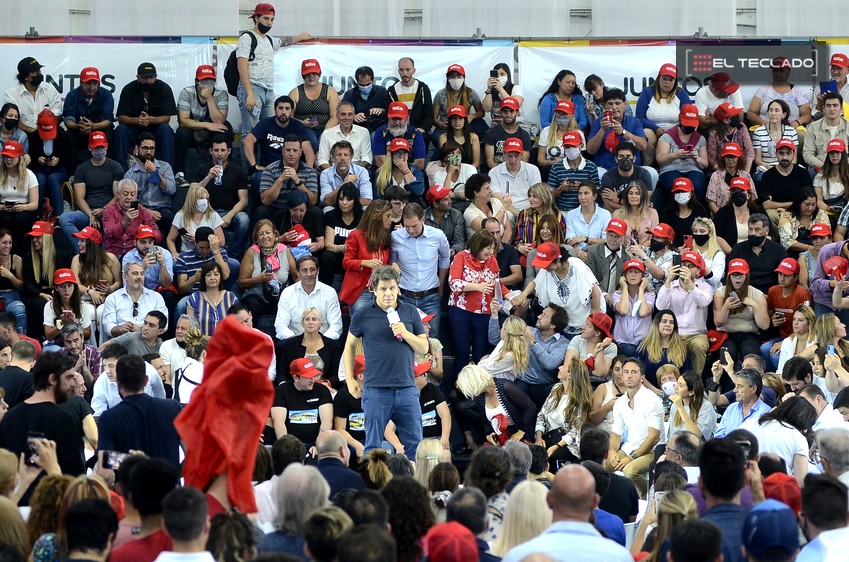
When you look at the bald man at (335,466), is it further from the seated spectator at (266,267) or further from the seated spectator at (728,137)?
the seated spectator at (728,137)

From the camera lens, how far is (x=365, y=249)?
1312 cm

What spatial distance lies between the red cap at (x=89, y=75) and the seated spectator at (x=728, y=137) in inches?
268

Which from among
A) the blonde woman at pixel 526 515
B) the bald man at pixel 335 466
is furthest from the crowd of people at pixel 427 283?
the blonde woman at pixel 526 515

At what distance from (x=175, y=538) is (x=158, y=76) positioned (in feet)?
39.1

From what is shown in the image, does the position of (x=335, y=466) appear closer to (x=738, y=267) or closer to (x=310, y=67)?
(x=738, y=267)

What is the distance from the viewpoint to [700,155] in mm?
15125

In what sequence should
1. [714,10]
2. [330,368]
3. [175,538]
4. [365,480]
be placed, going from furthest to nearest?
1. [714,10]
2. [330,368]
3. [365,480]
4. [175,538]

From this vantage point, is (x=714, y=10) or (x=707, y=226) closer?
(x=707, y=226)

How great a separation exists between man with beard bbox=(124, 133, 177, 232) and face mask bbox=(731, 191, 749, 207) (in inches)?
227

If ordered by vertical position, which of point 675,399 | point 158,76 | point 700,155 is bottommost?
point 675,399

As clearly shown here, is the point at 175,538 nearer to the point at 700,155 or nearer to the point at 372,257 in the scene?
the point at 372,257

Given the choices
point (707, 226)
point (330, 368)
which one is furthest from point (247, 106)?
point (707, 226)

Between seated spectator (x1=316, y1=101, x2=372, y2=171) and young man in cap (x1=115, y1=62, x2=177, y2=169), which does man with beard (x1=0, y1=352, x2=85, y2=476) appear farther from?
young man in cap (x1=115, y1=62, x2=177, y2=169)

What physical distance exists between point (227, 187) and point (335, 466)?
751cm
